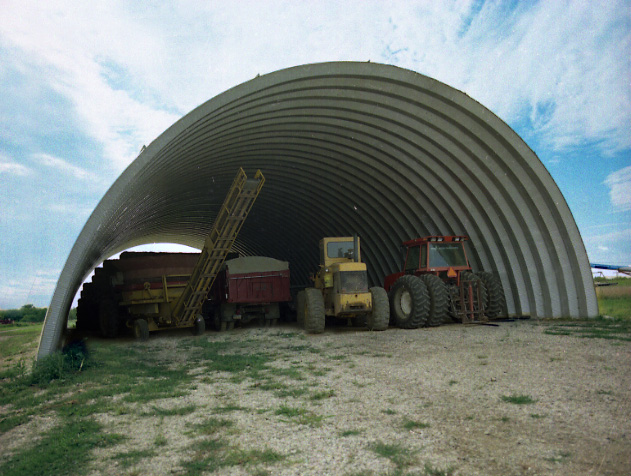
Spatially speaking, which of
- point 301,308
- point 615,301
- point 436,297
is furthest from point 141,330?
point 615,301

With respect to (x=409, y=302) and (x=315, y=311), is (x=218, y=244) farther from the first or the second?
(x=409, y=302)

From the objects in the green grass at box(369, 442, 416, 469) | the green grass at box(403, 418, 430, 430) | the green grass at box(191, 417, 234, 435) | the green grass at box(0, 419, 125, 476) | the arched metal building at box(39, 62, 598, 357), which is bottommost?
the green grass at box(0, 419, 125, 476)

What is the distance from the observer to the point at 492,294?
1209cm

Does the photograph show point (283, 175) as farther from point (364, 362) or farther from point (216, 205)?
point (364, 362)

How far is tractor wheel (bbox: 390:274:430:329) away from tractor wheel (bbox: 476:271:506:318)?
79.9 inches

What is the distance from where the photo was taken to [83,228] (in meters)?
9.12

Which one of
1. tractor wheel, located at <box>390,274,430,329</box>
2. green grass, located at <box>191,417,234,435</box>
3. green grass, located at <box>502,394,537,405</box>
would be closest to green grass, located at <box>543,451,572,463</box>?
green grass, located at <box>502,394,537,405</box>

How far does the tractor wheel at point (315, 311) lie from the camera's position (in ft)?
37.1

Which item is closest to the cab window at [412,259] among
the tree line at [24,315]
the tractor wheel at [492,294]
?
the tractor wheel at [492,294]

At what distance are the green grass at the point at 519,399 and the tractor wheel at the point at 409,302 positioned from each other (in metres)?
5.97

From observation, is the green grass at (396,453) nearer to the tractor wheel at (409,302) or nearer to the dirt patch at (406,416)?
the dirt patch at (406,416)

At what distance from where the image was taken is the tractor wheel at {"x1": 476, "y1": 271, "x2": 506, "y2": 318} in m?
12.0

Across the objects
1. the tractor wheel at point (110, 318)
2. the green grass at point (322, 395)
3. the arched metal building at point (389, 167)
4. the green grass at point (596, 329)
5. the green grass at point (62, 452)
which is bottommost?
the green grass at point (62, 452)

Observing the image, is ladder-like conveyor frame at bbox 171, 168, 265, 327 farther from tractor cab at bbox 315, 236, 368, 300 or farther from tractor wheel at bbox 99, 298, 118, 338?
tractor cab at bbox 315, 236, 368, 300
